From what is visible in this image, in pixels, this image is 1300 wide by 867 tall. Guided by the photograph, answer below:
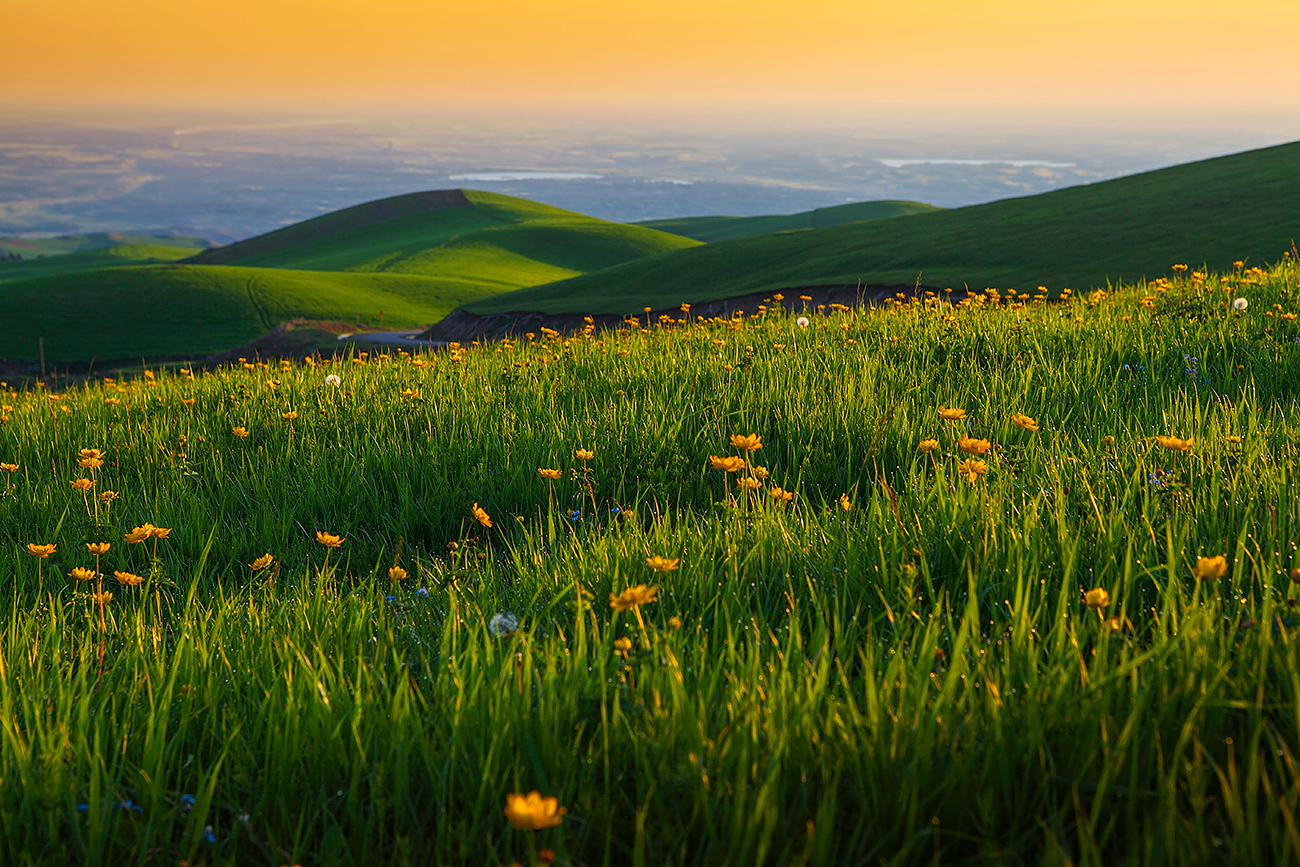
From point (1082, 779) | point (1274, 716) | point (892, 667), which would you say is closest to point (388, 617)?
point (892, 667)

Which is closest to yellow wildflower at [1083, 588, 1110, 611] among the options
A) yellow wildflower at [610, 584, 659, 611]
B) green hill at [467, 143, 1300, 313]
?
yellow wildflower at [610, 584, 659, 611]

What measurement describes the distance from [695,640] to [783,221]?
128 m

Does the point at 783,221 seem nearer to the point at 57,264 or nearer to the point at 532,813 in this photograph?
the point at 57,264

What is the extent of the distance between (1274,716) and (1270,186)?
37.0 meters

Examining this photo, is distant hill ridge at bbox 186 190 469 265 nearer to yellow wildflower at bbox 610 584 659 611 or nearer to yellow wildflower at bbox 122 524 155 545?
yellow wildflower at bbox 122 524 155 545

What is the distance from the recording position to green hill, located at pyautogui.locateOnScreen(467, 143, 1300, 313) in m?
25.2

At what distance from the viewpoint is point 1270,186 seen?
29391mm

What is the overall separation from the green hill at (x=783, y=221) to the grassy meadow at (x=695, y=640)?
373 ft

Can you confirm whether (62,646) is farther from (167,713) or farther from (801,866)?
(801,866)

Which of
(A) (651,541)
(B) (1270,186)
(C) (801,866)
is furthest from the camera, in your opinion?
(B) (1270,186)

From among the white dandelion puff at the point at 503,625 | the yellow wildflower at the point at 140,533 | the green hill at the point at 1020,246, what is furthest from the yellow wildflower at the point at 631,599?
the green hill at the point at 1020,246

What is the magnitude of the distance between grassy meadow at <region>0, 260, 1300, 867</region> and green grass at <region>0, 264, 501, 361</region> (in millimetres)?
50786

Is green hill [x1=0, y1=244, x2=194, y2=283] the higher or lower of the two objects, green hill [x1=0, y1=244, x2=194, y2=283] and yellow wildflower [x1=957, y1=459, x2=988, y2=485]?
the higher

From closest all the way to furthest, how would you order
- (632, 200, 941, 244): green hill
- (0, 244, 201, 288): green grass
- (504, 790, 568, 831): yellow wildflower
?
1. (504, 790, 568, 831): yellow wildflower
2. (0, 244, 201, 288): green grass
3. (632, 200, 941, 244): green hill
